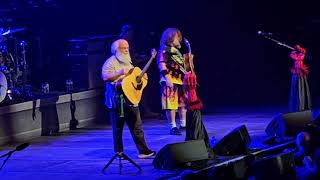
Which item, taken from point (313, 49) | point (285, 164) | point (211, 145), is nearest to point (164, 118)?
point (211, 145)

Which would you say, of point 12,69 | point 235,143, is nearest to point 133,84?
point 235,143

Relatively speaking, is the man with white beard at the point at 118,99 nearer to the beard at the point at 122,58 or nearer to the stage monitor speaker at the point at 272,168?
the beard at the point at 122,58

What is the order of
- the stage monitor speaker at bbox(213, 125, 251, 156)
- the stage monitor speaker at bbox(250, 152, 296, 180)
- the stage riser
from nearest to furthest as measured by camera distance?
the stage monitor speaker at bbox(250, 152, 296, 180) < the stage monitor speaker at bbox(213, 125, 251, 156) < the stage riser

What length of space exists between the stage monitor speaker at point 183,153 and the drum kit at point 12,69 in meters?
5.75

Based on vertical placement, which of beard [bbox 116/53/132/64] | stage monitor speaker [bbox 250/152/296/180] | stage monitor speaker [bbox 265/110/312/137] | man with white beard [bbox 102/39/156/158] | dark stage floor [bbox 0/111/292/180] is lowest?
dark stage floor [bbox 0/111/292/180]

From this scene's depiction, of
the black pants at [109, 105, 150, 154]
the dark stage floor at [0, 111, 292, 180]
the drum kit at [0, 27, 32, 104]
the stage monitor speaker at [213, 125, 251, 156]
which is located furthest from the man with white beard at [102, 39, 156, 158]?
the drum kit at [0, 27, 32, 104]

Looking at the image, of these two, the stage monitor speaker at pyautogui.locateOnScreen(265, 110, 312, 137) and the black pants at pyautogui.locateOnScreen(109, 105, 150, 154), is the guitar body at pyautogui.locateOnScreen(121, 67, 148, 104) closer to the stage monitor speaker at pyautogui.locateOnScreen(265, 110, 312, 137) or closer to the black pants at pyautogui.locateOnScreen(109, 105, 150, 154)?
the black pants at pyautogui.locateOnScreen(109, 105, 150, 154)

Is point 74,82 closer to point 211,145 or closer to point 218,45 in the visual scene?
point 218,45

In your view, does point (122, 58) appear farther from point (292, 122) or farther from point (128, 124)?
point (292, 122)

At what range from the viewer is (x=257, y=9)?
66.3ft

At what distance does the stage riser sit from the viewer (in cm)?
1335

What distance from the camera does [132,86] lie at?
10172 millimetres

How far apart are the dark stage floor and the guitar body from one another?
1.00 m

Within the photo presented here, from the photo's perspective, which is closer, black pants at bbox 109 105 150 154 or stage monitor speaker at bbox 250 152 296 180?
stage monitor speaker at bbox 250 152 296 180
